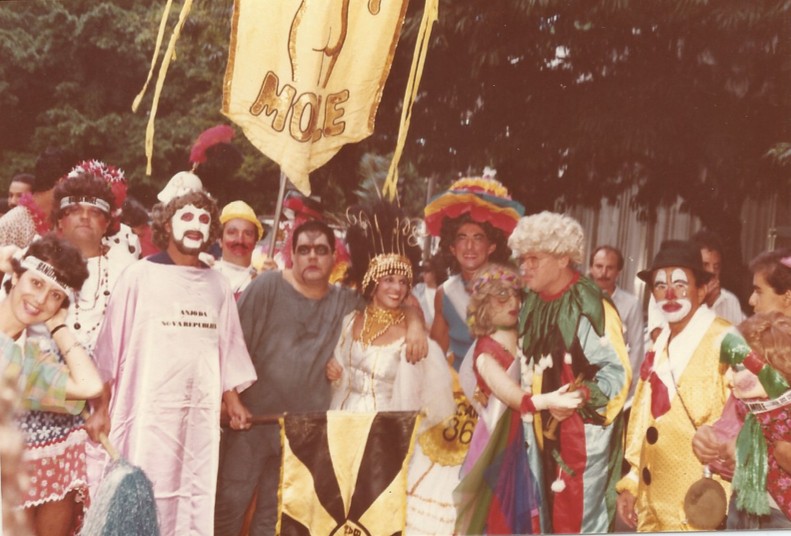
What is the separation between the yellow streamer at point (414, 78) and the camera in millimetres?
5320

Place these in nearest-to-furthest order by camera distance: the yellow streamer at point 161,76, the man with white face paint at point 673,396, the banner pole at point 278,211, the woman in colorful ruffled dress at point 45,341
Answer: the woman in colorful ruffled dress at point 45,341, the yellow streamer at point 161,76, the banner pole at point 278,211, the man with white face paint at point 673,396

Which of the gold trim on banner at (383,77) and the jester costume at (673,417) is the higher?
the gold trim on banner at (383,77)

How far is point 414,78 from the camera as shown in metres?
5.35

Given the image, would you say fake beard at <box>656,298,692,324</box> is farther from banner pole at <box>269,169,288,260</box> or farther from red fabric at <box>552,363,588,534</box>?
banner pole at <box>269,169,288,260</box>

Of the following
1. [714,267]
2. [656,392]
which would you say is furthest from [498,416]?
[714,267]

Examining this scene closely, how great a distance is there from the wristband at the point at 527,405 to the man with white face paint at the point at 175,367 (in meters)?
1.34

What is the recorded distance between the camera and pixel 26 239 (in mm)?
4996

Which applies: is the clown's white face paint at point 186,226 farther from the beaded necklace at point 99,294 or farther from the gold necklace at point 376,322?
the gold necklace at point 376,322

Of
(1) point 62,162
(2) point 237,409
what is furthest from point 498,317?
(1) point 62,162

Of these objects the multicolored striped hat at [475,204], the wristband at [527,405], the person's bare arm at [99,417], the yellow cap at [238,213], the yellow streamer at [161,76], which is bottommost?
the person's bare arm at [99,417]

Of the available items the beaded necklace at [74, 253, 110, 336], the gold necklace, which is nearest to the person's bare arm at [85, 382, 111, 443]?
the beaded necklace at [74, 253, 110, 336]

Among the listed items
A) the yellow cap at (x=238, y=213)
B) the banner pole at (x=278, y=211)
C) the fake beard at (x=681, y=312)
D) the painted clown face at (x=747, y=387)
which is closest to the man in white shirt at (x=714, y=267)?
the fake beard at (x=681, y=312)

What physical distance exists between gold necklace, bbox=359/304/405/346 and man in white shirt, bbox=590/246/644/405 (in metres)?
1.04

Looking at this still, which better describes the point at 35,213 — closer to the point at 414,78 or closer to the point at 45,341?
the point at 45,341
